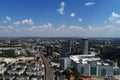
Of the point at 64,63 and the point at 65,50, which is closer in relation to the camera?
the point at 64,63

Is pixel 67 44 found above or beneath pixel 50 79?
above

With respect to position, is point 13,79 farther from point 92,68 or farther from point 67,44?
point 67,44

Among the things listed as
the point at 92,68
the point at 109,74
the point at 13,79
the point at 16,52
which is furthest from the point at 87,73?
the point at 16,52

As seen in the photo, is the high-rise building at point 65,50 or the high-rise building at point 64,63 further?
the high-rise building at point 65,50

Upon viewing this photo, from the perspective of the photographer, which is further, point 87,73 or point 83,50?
point 83,50

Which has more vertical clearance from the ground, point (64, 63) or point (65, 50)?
point (65, 50)

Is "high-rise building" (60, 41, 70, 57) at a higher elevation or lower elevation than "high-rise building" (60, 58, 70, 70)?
higher

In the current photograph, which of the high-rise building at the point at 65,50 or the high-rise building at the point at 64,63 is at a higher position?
the high-rise building at the point at 65,50

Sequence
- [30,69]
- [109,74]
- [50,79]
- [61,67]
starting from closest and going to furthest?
1. [50,79]
2. [109,74]
3. [30,69]
4. [61,67]

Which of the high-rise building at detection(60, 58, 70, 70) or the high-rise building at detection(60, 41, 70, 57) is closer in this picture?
the high-rise building at detection(60, 58, 70, 70)

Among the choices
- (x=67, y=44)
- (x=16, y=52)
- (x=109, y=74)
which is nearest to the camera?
(x=109, y=74)

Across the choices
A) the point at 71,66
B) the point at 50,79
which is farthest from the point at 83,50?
the point at 50,79
